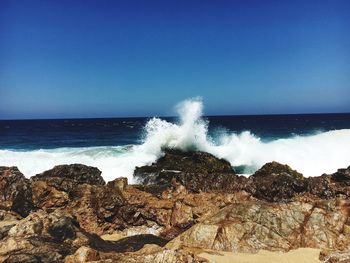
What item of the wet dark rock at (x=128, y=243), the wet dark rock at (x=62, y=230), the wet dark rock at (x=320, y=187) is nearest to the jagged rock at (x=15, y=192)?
the wet dark rock at (x=62, y=230)

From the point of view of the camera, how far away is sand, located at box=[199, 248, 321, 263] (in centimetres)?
829

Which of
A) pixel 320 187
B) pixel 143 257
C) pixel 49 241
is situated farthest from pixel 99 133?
pixel 143 257

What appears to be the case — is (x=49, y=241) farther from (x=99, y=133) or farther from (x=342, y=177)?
(x=99, y=133)

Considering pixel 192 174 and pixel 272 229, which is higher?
pixel 192 174

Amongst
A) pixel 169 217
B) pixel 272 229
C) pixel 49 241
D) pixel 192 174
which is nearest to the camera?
pixel 49 241

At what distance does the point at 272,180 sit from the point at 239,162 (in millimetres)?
11456

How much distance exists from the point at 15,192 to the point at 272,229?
741 cm

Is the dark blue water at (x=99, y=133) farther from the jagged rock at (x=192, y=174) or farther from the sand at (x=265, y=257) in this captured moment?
the sand at (x=265, y=257)

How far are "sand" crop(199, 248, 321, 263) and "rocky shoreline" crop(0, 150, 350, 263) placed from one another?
0.53 ft

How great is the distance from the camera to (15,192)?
12328 mm

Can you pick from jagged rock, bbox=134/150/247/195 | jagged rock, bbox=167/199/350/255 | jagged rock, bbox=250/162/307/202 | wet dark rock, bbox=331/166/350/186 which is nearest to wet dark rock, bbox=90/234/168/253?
jagged rock, bbox=167/199/350/255

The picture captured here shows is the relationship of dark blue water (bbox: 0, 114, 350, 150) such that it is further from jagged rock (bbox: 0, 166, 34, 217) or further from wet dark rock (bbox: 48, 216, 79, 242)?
wet dark rock (bbox: 48, 216, 79, 242)

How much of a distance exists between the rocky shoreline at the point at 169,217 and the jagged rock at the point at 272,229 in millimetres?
22

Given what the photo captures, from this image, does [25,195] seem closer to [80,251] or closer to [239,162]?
[80,251]
